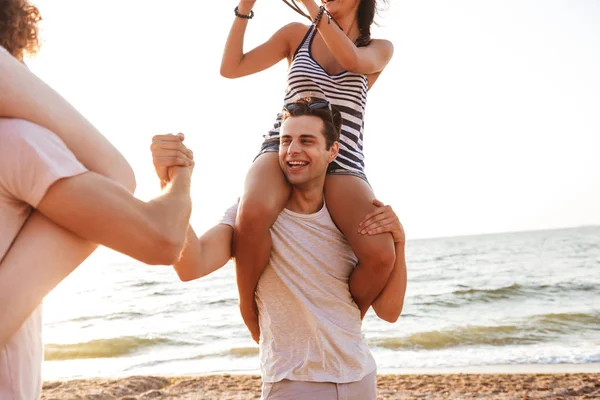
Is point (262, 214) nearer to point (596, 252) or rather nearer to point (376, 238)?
point (376, 238)

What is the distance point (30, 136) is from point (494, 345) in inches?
449

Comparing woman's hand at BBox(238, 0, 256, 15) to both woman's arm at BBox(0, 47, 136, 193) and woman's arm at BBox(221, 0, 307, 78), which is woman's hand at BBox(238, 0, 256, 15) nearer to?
woman's arm at BBox(221, 0, 307, 78)

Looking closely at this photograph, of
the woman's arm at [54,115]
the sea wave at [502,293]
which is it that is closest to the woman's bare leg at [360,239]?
the woman's arm at [54,115]

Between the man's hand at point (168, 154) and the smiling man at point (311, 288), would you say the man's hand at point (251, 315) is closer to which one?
the smiling man at point (311, 288)

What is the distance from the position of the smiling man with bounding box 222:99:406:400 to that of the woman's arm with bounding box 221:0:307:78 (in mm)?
499

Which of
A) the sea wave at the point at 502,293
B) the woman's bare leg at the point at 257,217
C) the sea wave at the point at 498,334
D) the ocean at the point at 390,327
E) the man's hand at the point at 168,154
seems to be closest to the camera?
the man's hand at the point at 168,154

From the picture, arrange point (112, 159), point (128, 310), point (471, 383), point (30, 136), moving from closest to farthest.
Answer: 1. point (30, 136)
2. point (112, 159)
3. point (471, 383)
4. point (128, 310)

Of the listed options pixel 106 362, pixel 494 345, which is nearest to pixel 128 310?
pixel 106 362

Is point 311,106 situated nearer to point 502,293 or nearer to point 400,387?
point 400,387

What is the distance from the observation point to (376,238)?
3053 millimetres

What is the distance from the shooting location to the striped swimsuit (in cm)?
335

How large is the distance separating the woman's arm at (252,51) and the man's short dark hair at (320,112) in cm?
52

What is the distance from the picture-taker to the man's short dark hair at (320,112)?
3.18 meters

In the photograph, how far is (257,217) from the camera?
9.93 feet
